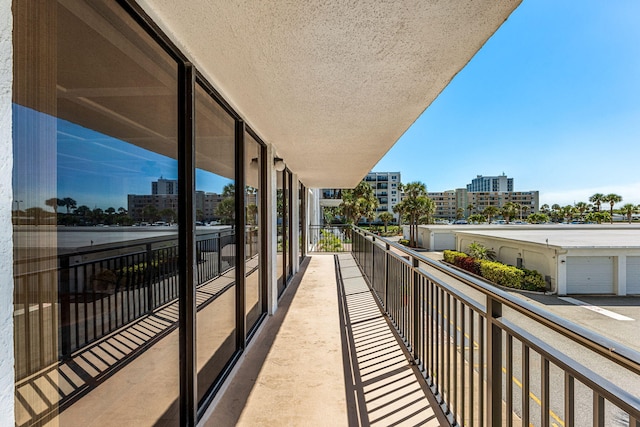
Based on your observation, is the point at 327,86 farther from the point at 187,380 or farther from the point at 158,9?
the point at 187,380

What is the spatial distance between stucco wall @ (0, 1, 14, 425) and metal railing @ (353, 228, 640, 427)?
4.21 feet

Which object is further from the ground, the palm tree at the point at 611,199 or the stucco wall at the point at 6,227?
the palm tree at the point at 611,199

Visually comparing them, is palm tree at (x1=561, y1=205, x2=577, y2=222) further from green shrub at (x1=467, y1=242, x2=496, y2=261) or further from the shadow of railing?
A: the shadow of railing

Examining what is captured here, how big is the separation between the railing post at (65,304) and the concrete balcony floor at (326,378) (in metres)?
1.30

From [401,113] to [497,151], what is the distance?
8385cm

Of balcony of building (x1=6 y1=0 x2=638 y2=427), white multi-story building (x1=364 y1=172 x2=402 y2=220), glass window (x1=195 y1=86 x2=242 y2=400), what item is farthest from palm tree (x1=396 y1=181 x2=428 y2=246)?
white multi-story building (x1=364 y1=172 x2=402 y2=220)

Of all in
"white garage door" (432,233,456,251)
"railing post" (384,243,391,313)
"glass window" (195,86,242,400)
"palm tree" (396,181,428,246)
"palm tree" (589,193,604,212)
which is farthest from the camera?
"palm tree" (589,193,604,212)

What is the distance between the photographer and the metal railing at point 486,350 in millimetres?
786

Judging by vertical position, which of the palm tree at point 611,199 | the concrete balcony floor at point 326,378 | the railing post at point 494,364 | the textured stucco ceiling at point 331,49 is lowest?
the concrete balcony floor at point 326,378

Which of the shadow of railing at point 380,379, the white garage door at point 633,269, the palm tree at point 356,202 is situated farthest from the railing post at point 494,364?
the palm tree at point 356,202

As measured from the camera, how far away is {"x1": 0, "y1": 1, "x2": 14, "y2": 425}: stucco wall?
0.59 meters

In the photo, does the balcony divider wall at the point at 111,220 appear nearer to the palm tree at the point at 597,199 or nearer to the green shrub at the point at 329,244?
the green shrub at the point at 329,244

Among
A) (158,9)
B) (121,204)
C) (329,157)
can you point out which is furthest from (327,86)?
(329,157)

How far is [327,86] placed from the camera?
200cm
